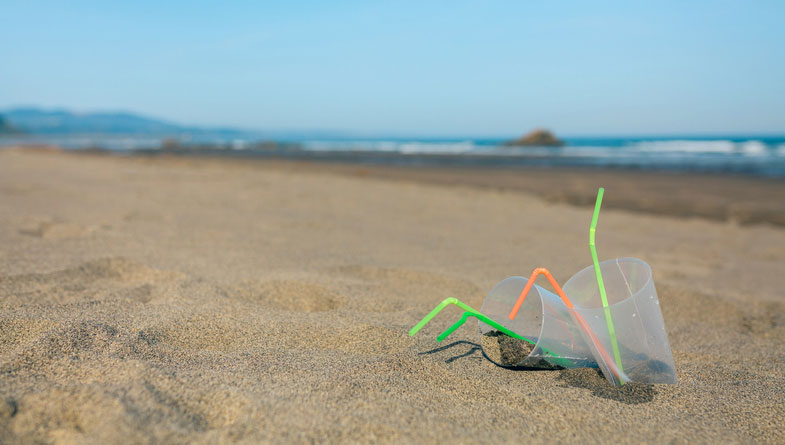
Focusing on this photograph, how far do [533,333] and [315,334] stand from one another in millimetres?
822

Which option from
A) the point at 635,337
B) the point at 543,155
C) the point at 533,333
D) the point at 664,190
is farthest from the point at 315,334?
the point at 543,155

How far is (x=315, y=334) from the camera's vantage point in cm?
192

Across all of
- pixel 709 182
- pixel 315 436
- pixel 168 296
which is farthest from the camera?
pixel 709 182

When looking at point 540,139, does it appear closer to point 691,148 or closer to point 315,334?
point 691,148

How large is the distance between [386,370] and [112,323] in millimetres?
1012

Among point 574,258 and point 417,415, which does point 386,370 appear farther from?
point 574,258

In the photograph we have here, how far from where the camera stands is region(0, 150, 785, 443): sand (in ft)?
4.25

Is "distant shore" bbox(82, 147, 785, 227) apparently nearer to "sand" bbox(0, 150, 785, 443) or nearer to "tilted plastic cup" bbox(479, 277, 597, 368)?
"sand" bbox(0, 150, 785, 443)

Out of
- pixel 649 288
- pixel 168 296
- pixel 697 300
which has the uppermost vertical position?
pixel 649 288

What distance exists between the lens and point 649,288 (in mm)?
1606

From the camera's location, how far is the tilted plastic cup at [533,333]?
1.66m

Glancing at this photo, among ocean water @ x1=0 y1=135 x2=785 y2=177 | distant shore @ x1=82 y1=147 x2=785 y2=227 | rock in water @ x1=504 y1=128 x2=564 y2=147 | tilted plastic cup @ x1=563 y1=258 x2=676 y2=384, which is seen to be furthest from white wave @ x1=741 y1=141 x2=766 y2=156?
tilted plastic cup @ x1=563 y1=258 x2=676 y2=384

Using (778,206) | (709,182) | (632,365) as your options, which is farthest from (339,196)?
(709,182)

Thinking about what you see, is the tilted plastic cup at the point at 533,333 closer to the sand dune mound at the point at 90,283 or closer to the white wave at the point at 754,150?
the sand dune mound at the point at 90,283
